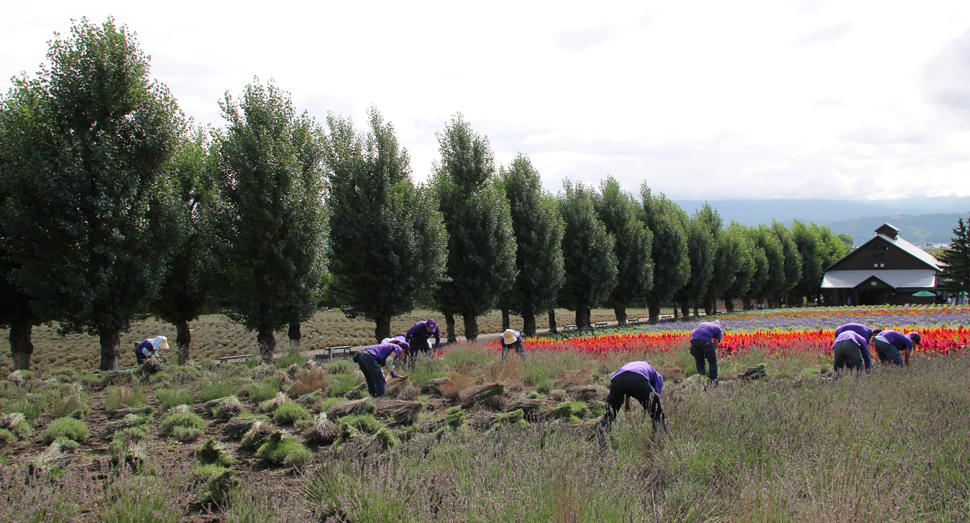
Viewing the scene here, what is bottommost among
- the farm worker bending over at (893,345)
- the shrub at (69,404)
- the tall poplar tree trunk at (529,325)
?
the tall poplar tree trunk at (529,325)

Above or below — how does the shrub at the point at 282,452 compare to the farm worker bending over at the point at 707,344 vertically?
below

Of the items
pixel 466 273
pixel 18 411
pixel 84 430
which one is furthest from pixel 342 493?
pixel 466 273

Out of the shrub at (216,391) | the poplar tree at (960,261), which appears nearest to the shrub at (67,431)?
the shrub at (216,391)

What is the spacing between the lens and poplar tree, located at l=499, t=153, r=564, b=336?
28.2 metres

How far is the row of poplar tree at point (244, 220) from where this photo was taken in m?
14.7

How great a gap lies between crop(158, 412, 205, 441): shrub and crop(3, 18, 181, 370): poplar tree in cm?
945

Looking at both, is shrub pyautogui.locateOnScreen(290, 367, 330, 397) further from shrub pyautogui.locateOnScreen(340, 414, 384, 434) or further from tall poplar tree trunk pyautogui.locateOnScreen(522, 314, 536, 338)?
tall poplar tree trunk pyautogui.locateOnScreen(522, 314, 536, 338)

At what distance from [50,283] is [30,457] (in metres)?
10.9

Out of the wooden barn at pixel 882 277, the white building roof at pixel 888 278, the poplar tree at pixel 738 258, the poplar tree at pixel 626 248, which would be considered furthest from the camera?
the wooden barn at pixel 882 277

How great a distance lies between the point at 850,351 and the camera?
915 centimetres

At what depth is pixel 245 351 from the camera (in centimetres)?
2973

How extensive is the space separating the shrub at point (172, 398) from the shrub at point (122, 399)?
303 mm

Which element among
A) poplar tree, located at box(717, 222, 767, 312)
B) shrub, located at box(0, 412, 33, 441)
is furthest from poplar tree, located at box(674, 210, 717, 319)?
shrub, located at box(0, 412, 33, 441)

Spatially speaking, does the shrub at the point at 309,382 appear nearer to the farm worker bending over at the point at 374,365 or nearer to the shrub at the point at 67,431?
the farm worker bending over at the point at 374,365
